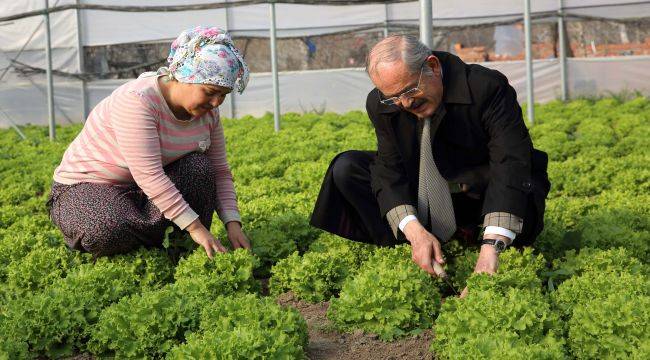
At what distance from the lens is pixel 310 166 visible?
9.02 meters

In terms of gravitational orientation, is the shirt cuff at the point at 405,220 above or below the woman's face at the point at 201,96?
below

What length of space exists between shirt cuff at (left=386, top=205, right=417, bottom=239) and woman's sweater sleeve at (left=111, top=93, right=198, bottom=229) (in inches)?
46.7

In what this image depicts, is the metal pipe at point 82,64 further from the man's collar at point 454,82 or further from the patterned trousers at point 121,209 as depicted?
the man's collar at point 454,82

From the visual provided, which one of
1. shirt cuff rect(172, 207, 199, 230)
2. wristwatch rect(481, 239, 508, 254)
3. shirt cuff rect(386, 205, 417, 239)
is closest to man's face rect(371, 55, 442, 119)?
shirt cuff rect(386, 205, 417, 239)

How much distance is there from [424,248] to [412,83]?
35.5 inches

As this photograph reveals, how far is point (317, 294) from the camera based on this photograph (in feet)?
15.7

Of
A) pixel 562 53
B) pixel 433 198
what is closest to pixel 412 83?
pixel 433 198

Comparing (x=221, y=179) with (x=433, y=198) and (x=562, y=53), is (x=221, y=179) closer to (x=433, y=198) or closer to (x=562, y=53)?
(x=433, y=198)

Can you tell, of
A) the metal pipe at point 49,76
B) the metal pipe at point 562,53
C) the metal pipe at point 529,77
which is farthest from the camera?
the metal pipe at point 562,53

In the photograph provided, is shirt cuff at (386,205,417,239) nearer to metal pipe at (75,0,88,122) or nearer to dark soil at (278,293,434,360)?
dark soil at (278,293,434,360)

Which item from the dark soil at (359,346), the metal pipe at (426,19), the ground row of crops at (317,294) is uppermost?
the metal pipe at (426,19)

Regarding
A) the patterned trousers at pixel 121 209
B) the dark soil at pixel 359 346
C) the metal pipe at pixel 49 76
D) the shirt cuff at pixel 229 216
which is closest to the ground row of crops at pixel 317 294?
the dark soil at pixel 359 346

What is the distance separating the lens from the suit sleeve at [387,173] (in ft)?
15.3

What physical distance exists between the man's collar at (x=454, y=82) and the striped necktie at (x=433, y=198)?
27 cm
